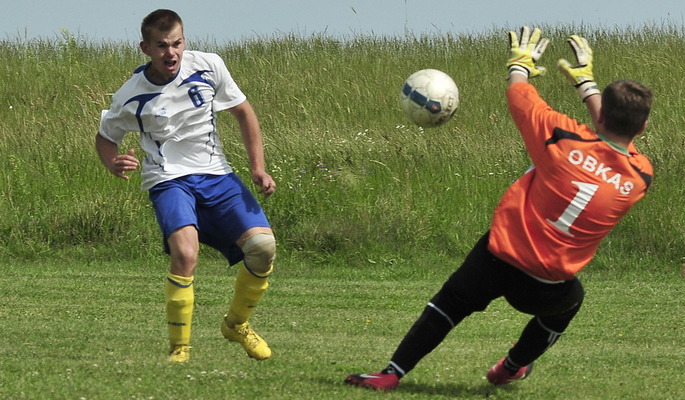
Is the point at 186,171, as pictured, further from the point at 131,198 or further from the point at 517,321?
the point at 131,198

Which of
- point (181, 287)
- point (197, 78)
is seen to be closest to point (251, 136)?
point (197, 78)

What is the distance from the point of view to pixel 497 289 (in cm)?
538

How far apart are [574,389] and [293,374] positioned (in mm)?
1521

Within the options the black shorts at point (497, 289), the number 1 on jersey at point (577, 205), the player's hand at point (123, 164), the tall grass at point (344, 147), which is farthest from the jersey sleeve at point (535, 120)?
the tall grass at point (344, 147)

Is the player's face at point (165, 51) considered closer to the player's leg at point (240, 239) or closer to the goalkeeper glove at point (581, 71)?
the player's leg at point (240, 239)

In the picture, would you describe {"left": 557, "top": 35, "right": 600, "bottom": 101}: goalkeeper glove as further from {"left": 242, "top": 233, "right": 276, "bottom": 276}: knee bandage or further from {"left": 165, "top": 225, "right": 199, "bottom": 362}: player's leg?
{"left": 165, "top": 225, "right": 199, "bottom": 362}: player's leg

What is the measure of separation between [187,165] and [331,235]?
268 inches

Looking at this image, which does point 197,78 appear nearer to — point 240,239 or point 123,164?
point 123,164

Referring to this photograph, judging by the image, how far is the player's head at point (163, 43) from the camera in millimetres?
6523

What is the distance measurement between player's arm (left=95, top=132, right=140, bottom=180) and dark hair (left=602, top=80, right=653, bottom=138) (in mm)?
2893

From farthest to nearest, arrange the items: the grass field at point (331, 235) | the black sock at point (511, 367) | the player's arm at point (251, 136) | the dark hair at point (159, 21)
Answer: the player's arm at point (251, 136) → the dark hair at point (159, 21) → the grass field at point (331, 235) → the black sock at point (511, 367)

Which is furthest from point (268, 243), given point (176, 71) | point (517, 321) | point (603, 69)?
point (603, 69)

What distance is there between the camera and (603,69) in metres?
20.2

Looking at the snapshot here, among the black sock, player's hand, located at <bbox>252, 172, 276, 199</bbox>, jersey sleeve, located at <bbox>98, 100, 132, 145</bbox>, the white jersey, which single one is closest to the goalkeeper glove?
the black sock
